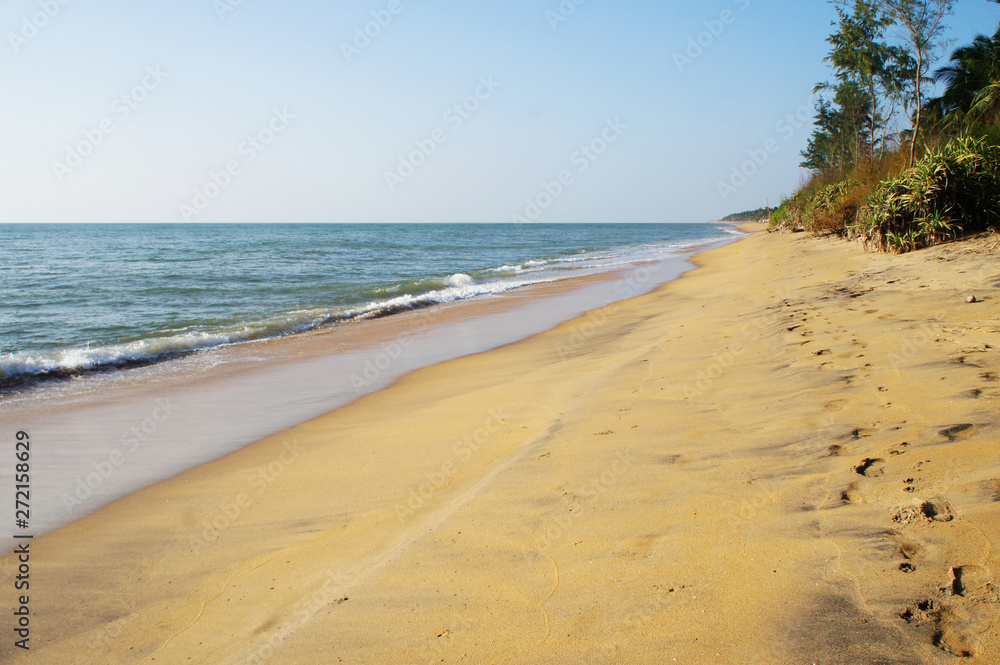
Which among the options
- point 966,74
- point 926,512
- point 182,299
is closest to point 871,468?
point 926,512

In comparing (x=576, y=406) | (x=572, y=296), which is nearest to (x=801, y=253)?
(x=572, y=296)

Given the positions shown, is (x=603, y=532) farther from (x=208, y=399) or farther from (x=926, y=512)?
(x=208, y=399)

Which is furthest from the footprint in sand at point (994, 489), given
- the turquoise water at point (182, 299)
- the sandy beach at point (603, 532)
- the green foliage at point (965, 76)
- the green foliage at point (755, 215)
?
the green foliage at point (755, 215)

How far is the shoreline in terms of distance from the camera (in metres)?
4.73

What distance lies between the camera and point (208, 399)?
6844 millimetres

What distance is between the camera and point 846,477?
3.03 meters

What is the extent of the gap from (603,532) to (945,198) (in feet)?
37.0

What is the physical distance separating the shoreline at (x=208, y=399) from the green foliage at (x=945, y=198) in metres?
6.40

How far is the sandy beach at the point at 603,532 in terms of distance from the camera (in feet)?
7.25

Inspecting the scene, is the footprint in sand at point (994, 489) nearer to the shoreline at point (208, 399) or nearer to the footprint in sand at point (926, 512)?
the footprint in sand at point (926, 512)

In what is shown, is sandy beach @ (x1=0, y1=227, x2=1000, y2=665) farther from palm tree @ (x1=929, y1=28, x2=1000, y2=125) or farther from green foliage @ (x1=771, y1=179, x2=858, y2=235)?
palm tree @ (x1=929, y1=28, x2=1000, y2=125)

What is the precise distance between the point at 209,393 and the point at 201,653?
17.1 feet

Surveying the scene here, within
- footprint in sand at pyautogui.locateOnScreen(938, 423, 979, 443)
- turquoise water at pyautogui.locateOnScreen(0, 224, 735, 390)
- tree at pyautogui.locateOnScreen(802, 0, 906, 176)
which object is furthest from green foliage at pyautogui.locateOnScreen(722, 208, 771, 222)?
footprint in sand at pyautogui.locateOnScreen(938, 423, 979, 443)

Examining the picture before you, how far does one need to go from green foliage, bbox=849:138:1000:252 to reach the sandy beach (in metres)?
6.30
